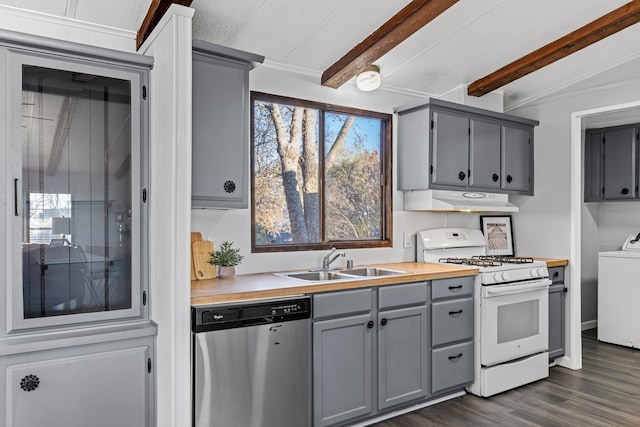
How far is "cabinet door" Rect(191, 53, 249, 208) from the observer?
2.55 meters

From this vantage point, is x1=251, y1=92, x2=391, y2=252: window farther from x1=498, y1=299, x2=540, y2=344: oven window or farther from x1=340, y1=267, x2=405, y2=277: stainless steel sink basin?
x1=498, y1=299, x2=540, y2=344: oven window

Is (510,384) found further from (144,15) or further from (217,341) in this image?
(144,15)

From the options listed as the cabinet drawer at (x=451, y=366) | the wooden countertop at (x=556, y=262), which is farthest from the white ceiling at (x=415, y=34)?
the cabinet drawer at (x=451, y=366)

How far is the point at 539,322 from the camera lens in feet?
12.4

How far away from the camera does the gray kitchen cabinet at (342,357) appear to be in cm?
271

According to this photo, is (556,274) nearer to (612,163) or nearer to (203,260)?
(612,163)

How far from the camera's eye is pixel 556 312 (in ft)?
13.4

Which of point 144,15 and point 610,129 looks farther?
point 610,129

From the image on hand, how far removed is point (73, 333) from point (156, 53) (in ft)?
4.63

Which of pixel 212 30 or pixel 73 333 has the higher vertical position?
pixel 212 30

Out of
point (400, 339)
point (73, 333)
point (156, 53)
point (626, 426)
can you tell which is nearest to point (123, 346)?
point (73, 333)

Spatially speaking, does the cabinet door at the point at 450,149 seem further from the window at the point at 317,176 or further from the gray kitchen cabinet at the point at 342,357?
the gray kitchen cabinet at the point at 342,357

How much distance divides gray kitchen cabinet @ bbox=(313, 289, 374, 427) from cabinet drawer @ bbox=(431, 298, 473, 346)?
0.57 m

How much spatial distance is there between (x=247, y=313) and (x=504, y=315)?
2.10m
